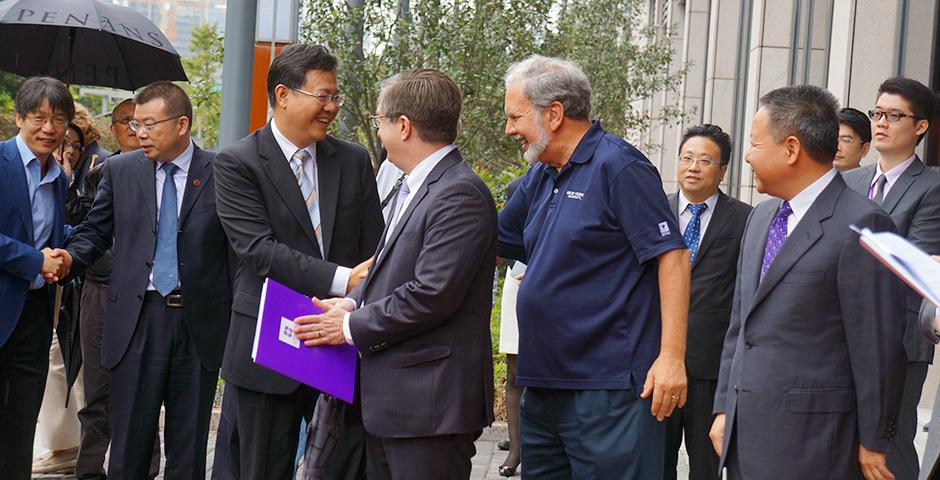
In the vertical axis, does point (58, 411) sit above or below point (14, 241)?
below

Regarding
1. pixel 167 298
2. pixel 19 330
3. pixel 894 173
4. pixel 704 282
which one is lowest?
pixel 19 330

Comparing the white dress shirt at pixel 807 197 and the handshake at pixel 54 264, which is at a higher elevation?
the white dress shirt at pixel 807 197

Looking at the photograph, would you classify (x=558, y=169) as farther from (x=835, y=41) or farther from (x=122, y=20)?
(x=835, y=41)

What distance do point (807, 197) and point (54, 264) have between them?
3616 mm

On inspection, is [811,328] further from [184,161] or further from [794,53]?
[794,53]

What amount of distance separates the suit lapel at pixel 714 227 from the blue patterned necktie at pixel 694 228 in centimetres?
7

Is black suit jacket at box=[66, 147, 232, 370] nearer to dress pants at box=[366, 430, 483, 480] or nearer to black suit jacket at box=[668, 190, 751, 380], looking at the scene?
dress pants at box=[366, 430, 483, 480]

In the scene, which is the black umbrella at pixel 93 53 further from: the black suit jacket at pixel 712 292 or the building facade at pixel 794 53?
the building facade at pixel 794 53

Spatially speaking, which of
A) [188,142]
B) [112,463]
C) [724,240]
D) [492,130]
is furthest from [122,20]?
[492,130]

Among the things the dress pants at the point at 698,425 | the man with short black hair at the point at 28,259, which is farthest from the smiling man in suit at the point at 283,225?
the dress pants at the point at 698,425

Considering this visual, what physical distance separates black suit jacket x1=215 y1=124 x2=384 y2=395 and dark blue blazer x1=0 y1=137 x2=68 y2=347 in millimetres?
1295

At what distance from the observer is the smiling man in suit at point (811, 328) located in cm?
401

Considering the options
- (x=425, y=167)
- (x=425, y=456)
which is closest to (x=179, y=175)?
(x=425, y=167)

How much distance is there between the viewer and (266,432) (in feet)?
16.0
